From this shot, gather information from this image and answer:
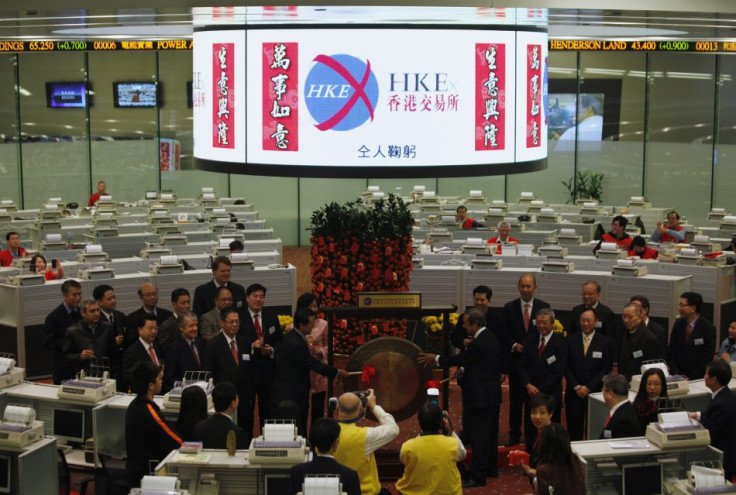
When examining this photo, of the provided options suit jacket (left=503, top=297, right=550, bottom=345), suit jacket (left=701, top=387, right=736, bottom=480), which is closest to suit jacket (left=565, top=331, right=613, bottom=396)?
suit jacket (left=503, top=297, right=550, bottom=345)

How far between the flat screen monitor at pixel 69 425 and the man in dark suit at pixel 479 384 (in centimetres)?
269

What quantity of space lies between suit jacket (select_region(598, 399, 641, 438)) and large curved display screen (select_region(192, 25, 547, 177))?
2.49 meters

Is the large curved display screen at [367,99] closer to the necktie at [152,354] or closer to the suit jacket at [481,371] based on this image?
the suit jacket at [481,371]

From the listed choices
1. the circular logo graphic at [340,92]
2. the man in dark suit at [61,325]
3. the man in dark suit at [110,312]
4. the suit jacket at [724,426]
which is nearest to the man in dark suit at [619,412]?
the suit jacket at [724,426]

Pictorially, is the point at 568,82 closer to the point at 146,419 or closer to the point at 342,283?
the point at 342,283

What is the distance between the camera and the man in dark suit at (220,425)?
257 inches

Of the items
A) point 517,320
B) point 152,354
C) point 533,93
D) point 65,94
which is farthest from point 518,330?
point 65,94

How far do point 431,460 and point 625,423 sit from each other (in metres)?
1.55

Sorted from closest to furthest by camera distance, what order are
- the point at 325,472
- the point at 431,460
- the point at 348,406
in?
the point at 325,472 → the point at 431,460 → the point at 348,406

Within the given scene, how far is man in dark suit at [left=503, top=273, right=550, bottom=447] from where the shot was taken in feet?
30.6

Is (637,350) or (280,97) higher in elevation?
(280,97)

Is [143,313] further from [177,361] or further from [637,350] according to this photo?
[637,350]

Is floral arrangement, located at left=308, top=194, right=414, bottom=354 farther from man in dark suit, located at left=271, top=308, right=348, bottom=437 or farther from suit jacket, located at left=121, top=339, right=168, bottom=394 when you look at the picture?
suit jacket, located at left=121, top=339, right=168, bottom=394

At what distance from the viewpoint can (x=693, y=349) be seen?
9.41 m
